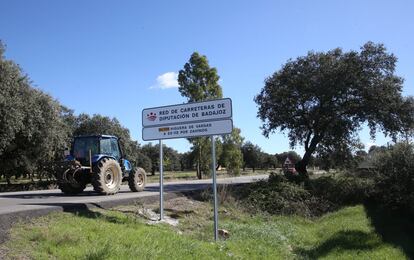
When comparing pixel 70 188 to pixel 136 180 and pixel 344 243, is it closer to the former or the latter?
pixel 136 180

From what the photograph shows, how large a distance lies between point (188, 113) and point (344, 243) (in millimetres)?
6700

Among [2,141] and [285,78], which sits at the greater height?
[285,78]

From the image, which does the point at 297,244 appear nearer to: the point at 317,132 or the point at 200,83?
the point at 317,132

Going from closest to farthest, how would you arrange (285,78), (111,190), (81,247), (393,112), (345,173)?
(81,247)
(111,190)
(345,173)
(393,112)
(285,78)

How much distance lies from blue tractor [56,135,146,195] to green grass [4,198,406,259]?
8.79 feet

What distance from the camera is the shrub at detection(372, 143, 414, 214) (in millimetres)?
20797

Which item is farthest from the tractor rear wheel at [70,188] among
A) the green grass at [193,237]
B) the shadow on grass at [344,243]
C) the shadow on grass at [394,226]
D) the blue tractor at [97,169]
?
the shadow on grass at [394,226]

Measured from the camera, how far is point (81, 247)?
7613 mm

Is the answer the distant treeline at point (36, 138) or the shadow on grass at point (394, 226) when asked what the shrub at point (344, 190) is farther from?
the distant treeline at point (36, 138)

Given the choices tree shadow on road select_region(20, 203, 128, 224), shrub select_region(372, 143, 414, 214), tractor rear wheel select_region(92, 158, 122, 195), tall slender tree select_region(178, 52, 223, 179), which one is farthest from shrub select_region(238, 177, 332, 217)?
tall slender tree select_region(178, 52, 223, 179)

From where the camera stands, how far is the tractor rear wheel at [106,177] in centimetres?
1612

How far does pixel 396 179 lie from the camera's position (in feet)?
70.3

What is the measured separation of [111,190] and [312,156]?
20193 millimetres

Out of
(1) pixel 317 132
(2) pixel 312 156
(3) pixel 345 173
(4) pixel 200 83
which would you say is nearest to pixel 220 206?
(3) pixel 345 173
